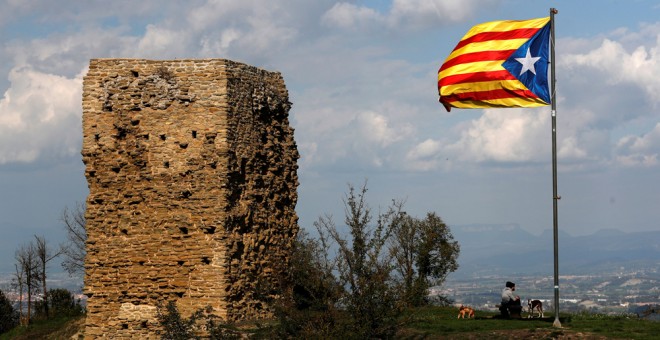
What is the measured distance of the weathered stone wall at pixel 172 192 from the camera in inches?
973

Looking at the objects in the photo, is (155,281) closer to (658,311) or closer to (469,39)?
(469,39)

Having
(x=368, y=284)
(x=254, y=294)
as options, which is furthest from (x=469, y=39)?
(x=254, y=294)

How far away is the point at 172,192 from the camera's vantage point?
25.1 meters

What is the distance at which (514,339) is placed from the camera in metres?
24.6

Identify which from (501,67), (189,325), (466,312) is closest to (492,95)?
(501,67)

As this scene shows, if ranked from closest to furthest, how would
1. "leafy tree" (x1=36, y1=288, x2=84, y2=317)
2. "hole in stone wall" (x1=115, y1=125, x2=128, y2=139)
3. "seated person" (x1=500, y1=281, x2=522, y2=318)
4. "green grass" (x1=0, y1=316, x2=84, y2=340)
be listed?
"hole in stone wall" (x1=115, y1=125, x2=128, y2=139) → "seated person" (x1=500, y1=281, x2=522, y2=318) → "green grass" (x1=0, y1=316, x2=84, y2=340) → "leafy tree" (x1=36, y1=288, x2=84, y2=317)

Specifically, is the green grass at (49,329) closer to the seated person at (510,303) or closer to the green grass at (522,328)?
the green grass at (522,328)

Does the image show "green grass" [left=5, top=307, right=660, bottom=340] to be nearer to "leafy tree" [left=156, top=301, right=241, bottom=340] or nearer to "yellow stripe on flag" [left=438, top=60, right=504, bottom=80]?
"leafy tree" [left=156, top=301, right=241, bottom=340]

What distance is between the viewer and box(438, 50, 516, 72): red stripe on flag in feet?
79.2

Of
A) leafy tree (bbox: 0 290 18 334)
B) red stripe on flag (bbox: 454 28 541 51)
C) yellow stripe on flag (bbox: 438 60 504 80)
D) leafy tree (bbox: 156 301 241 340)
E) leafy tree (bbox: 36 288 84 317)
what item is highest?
red stripe on flag (bbox: 454 28 541 51)

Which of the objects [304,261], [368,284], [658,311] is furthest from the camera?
[658,311]

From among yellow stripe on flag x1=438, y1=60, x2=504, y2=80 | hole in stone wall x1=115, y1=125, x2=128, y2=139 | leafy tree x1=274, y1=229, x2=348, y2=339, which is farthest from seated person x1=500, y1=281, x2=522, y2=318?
hole in stone wall x1=115, y1=125, x2=128, y2=139

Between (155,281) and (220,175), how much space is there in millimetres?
3253

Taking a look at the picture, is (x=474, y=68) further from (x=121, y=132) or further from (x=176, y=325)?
(x=176, y=325)
